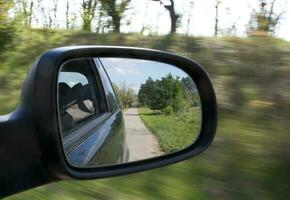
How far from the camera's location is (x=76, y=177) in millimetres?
1580

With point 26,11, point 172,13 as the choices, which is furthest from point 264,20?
point 26,11

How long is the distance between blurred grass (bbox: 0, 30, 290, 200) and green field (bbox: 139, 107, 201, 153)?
1.31 metres

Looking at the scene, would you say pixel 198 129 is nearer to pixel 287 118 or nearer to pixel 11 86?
pixel 287 118

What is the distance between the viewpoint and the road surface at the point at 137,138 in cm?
185

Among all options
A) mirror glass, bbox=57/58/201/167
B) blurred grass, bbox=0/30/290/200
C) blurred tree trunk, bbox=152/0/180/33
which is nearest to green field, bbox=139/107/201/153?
mirror glass, bbox=57/58/201/167

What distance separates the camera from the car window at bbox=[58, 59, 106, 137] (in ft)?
5.25

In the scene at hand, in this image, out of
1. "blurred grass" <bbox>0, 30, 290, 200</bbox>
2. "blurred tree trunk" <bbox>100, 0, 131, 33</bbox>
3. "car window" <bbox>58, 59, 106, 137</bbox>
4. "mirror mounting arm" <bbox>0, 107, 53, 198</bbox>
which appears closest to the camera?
"mirror mounting arm" <bbox>0, 107, 53, 198</bbox>

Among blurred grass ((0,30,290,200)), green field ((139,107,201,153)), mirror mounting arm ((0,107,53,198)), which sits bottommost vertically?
blurred grass ((0,30,290,200))

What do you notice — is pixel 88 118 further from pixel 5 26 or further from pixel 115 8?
pixel 115 8

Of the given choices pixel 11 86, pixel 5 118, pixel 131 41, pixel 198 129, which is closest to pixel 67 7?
pixel 131 41

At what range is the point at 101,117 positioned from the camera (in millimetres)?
2057

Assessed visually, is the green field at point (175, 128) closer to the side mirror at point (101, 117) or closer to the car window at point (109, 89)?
the side mirror at point (101, 117)

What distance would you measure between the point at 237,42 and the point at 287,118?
6.39 feet

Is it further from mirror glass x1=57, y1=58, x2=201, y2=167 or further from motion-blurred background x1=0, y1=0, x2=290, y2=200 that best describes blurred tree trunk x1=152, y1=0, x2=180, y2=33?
mirror glass x1=57, y1=58, x2=201, y2=167
